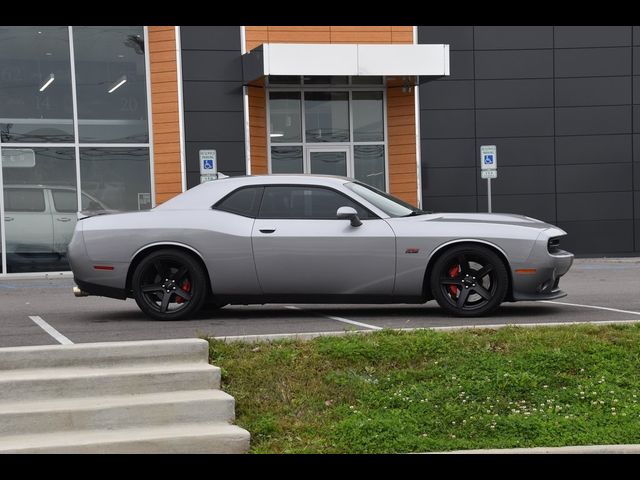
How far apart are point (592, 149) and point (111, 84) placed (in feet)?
36.0

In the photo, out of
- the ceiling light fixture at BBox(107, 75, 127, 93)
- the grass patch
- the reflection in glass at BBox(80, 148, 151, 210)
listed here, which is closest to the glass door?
the reflection in glass at BBox(80, 148, 151, 210)

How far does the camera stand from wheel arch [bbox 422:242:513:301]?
986 centimetres

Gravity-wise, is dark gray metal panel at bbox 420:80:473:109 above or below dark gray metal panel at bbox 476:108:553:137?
above

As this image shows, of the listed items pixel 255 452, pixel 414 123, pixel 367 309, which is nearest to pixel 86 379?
pixel 255 452

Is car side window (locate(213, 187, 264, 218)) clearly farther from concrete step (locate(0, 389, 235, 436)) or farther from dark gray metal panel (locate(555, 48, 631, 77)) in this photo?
dark gray metal panel (locate(555, 48, 631, 77))

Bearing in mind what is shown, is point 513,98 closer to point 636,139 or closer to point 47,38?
point 636,139

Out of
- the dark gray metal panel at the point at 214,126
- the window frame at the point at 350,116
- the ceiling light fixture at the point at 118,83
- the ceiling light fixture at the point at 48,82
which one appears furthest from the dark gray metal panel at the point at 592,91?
the ceiling light fixture at the point at 48,82

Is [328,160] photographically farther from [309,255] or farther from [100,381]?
[100,381]

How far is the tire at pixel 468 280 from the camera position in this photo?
985 cm

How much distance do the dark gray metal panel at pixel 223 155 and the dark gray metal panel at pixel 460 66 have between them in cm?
506

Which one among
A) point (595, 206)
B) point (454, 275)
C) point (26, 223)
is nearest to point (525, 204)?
point (595, 206)

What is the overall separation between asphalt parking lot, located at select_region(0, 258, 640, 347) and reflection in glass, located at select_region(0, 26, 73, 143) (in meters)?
6.93

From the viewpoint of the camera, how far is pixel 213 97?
21031mm

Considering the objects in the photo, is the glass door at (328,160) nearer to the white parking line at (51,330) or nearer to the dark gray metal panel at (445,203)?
the dark gray metal panel at (445,203)
